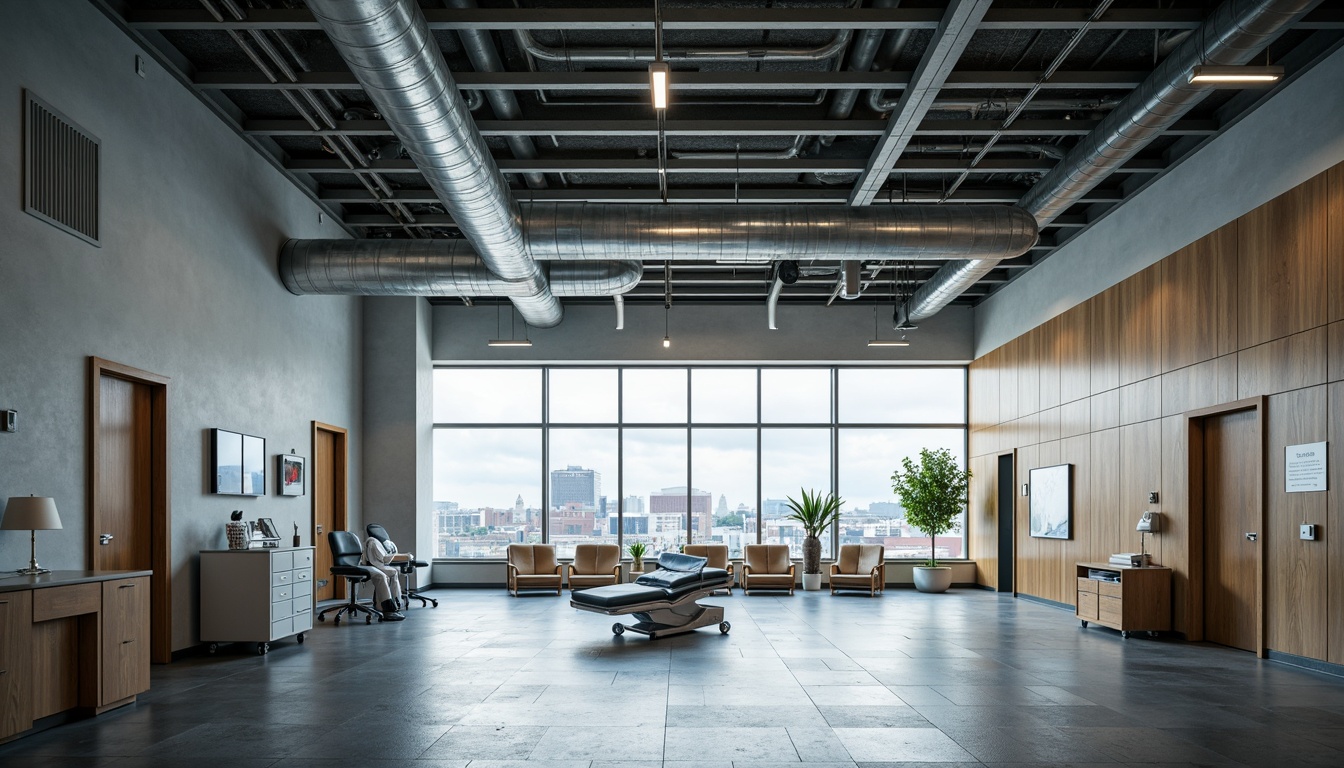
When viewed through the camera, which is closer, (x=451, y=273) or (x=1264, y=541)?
(x=1264, y=541)

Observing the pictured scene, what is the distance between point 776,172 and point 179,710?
285 inches

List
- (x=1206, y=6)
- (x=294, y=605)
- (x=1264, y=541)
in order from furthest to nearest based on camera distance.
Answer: (x=294, y=605) → (x=1264, y=541) → (x=1206, y=6)

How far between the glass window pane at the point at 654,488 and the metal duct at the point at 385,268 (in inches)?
220

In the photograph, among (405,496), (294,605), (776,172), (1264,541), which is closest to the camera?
(1264,541)

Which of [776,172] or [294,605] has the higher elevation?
[776,172]

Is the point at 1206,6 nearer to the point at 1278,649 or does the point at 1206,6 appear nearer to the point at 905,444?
the point at 1278,649

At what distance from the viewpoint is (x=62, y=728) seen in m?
5.66

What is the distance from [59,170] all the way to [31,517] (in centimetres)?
240

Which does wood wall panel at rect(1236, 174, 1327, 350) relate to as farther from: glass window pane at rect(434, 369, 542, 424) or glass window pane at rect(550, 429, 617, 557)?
glass window pane at rect(434, 369, 542, 424)

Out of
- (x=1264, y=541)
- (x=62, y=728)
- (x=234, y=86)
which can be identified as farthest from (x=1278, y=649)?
(x=234, y=86)

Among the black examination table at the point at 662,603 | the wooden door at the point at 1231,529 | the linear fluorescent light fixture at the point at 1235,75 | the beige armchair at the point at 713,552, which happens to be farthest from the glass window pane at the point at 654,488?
the linear fluorescent light fixture at the point at 1235,75

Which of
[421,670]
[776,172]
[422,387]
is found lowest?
[421,670]

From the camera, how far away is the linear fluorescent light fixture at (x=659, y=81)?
572 centimetres

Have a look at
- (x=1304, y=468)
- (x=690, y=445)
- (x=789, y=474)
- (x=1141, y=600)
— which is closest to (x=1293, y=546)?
(x=1304, y=468)
